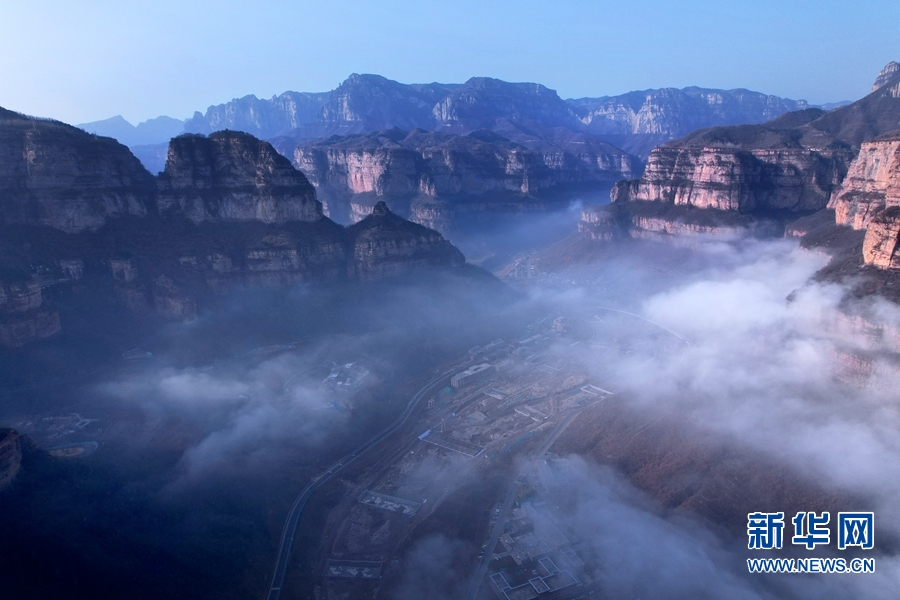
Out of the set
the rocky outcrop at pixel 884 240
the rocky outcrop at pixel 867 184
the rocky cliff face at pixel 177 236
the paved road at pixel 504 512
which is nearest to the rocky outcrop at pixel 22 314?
the rocky cliff face at pixel 177 236

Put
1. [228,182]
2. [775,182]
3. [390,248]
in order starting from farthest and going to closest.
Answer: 1. [775,182]
2. [390,248]
3. [228,182]

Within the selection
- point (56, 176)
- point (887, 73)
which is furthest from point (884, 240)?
point (887, 73)

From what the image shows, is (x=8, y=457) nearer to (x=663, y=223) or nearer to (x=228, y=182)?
(x=228, y=182)

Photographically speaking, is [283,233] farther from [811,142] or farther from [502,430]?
[811,142]

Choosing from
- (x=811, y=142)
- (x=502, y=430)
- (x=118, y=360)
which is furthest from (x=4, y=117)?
(x=811, y=142)

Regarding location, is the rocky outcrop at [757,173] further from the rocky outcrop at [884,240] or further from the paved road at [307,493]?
the paved road at [307,493]

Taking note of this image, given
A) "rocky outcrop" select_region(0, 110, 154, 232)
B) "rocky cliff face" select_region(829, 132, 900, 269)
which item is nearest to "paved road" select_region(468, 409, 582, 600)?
"rocky cliff face" select_region(829, 132, 900, 269)

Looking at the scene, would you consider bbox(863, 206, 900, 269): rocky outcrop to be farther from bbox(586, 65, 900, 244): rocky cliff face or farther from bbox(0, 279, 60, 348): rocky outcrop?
bbox(0, 279, 60, 348): rocky outcrop
